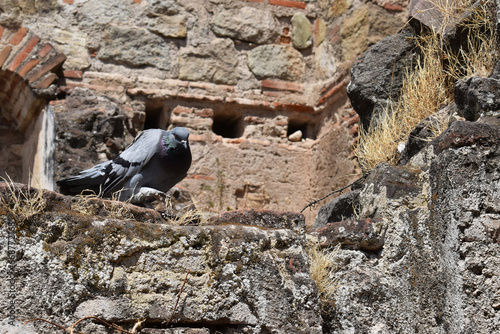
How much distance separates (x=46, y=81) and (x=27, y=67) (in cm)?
22

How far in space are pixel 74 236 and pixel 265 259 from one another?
68cm

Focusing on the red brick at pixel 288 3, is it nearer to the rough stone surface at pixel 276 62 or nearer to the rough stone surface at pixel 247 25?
the rough stone surface at pixel 247 25

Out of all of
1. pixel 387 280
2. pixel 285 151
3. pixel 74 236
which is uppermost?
pixel 74 236

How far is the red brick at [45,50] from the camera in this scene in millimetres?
6324

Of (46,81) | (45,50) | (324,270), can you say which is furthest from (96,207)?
(45,50)

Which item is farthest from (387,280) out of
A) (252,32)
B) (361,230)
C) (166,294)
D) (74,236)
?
(252,32)

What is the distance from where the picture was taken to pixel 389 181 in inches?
123

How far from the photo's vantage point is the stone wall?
6.43 metres

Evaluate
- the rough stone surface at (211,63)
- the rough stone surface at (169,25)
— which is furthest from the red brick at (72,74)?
the rough stone surface at (211,63)

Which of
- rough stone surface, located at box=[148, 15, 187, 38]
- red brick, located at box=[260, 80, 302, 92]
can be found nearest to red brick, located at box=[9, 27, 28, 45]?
rough stone surface, located at box=[148, 15, 187, 38]

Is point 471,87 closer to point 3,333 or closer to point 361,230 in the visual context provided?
point 361,230

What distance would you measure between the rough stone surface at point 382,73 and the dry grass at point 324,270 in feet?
4.78

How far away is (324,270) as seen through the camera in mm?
2781

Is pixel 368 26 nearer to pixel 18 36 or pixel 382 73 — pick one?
pixel 382 73
